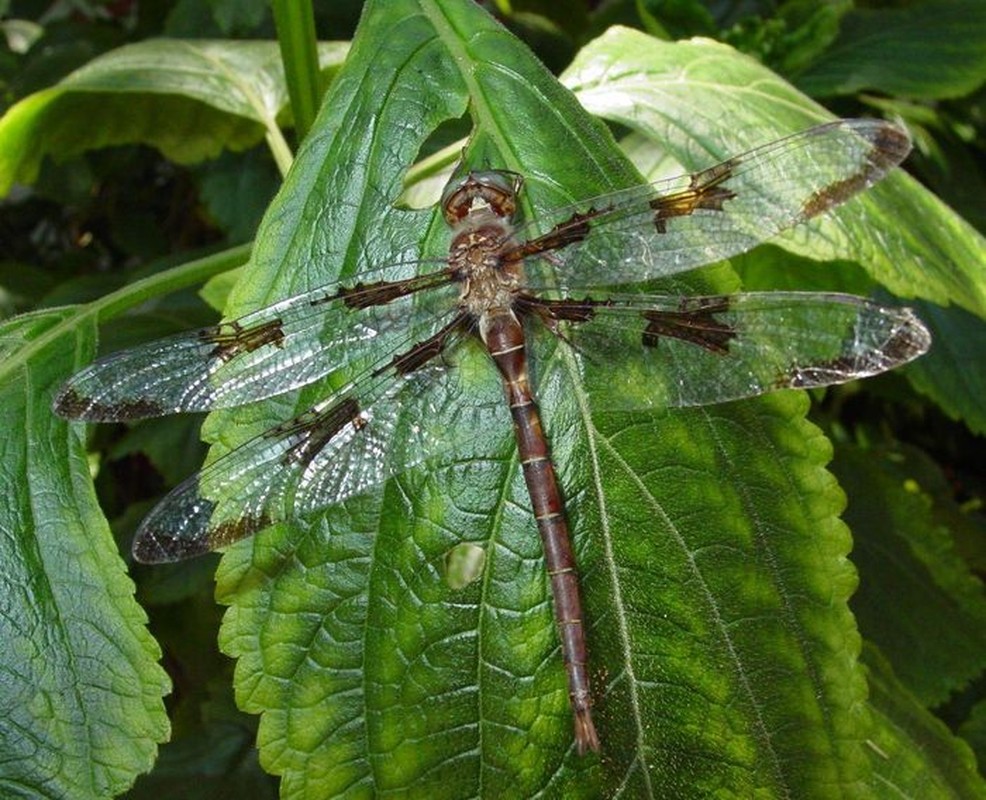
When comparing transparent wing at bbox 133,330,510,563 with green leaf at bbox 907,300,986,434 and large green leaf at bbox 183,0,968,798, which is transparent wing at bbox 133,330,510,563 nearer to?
large green leaf at bbox 183,0,968,798

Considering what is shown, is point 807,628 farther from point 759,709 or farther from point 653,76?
point 653,76

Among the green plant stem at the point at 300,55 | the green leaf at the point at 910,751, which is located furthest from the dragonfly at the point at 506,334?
the green leaf at the point at 910,751

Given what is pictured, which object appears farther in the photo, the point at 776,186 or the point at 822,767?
the point at 776,186

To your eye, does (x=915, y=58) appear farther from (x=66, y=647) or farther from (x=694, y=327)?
(x=66, y=647)

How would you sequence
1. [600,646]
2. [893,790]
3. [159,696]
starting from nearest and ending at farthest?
1. [600,646]
2. [159,696]
3. [893,790]

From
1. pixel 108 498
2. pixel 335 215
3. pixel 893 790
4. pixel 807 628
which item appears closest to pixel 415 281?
pixel 335 215

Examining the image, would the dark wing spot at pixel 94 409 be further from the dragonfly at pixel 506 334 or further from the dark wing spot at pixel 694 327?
the dark wing spot at pixel 694 327

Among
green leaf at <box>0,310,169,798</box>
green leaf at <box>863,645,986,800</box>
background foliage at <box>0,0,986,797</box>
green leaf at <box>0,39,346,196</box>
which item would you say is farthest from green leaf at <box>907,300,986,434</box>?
green leaf at <box>0,310,169,798</box>

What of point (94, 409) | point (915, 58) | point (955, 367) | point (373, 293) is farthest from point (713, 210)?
point (915, 58)
